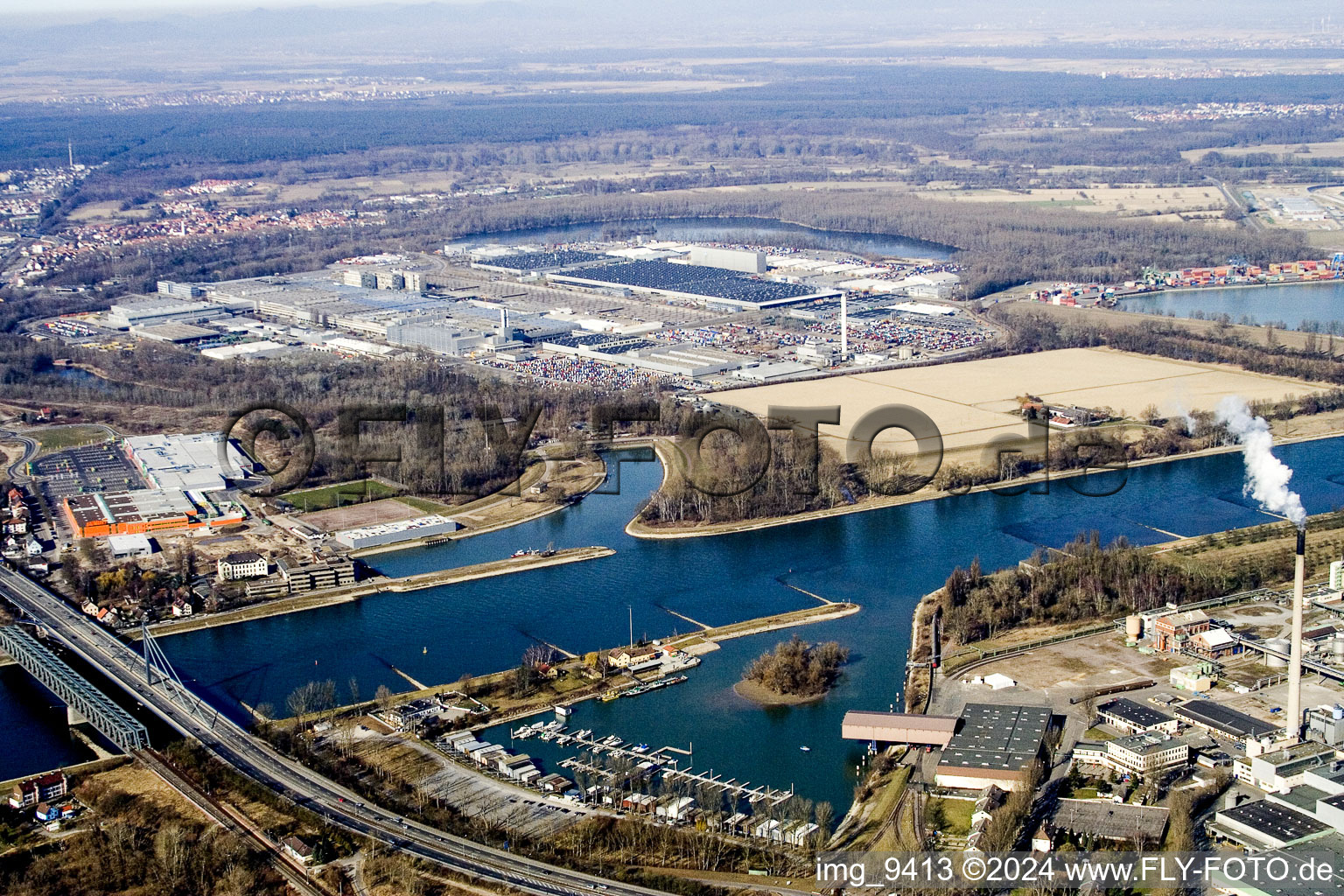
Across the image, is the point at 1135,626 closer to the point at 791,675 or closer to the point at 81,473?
the point at 791,675

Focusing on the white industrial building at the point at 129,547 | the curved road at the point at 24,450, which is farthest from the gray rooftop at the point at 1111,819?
the curved road at the point at 24,450

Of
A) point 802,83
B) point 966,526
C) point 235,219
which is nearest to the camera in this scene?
point 966,526

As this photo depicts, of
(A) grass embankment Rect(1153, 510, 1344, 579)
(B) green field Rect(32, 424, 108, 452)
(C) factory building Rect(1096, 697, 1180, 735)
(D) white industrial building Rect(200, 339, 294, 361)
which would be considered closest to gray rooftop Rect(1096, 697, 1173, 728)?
(C) factory building Rect(1096, 697, 1180, 735)

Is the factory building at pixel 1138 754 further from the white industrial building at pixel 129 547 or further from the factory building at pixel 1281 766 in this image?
the white industrial building at pixel 129 547

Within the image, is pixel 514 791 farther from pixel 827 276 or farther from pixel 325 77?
pixel 325 77

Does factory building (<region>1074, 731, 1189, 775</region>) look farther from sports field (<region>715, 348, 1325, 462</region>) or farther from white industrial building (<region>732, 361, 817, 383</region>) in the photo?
white industrial building (<region>732, 361, 817, 383</region>)

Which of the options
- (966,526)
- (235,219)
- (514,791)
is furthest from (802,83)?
(514,791)
